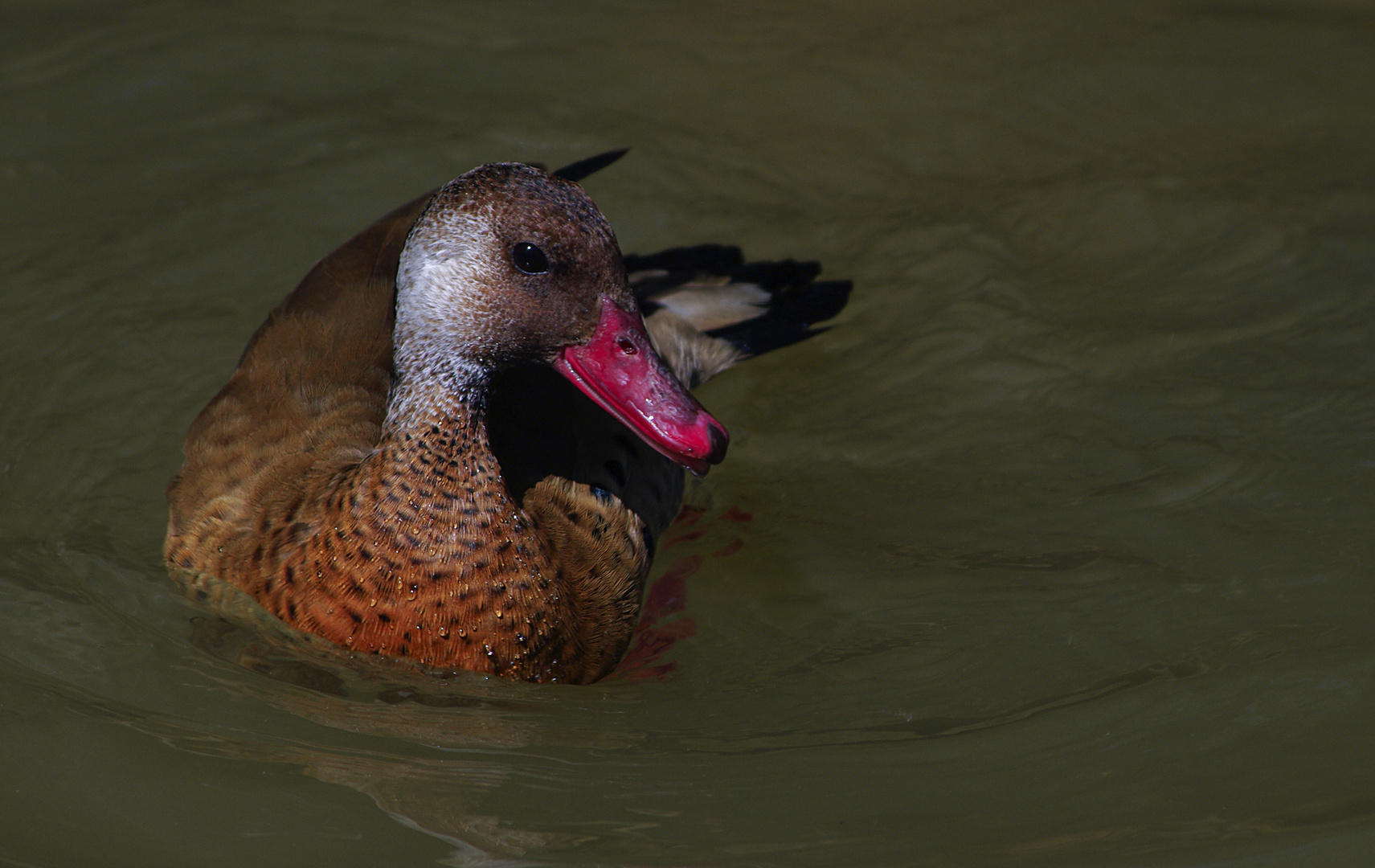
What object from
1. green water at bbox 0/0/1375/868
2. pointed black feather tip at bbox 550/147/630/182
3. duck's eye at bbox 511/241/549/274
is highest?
duck's eye at bbox 511/241/549/274

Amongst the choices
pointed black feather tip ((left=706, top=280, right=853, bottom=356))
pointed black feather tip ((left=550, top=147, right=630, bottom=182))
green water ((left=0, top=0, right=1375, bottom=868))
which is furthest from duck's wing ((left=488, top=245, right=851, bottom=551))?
pointed black feather tip ((left=550, top=147, right=630, bottom=182))

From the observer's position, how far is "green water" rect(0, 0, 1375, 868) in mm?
3152

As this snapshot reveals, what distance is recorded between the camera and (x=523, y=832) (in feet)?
9.98

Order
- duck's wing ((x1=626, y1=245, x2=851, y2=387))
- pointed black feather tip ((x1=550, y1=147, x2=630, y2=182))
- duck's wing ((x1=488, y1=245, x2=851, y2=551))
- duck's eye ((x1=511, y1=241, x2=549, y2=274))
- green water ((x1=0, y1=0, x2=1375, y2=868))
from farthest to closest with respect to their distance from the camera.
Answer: duck's wing ((x1=626, y1=245, x2=851, y2=387)) < pointed black feather tip ((x1=550, y1=147, x2=630, y2=182)) < duck's wing ((x1=488, y1=245, x2=851, y2=551)) < duck's eye ((x1=511, y1=241, x2=549, y2=274)) < green water ((x1=0, y1=0, x2=1375, y2=868))

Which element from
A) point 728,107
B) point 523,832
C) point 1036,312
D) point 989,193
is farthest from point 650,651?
point 728,107

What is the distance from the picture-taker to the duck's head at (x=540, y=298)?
3518mm

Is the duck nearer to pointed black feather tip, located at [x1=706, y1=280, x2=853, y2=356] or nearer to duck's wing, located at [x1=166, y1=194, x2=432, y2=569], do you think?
duck's wing, located at [x1=166, y1=194, x2=432, y2=569]

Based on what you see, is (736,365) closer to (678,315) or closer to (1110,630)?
(678,315)

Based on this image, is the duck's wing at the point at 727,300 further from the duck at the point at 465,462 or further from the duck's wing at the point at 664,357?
the duck at the point at 465,462

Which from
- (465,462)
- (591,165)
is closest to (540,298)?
(465,462)

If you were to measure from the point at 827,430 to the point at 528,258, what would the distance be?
191cm

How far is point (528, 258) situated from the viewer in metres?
3.52

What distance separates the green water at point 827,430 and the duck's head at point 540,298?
31.1 inches

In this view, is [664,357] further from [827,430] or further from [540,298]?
[540,298]
